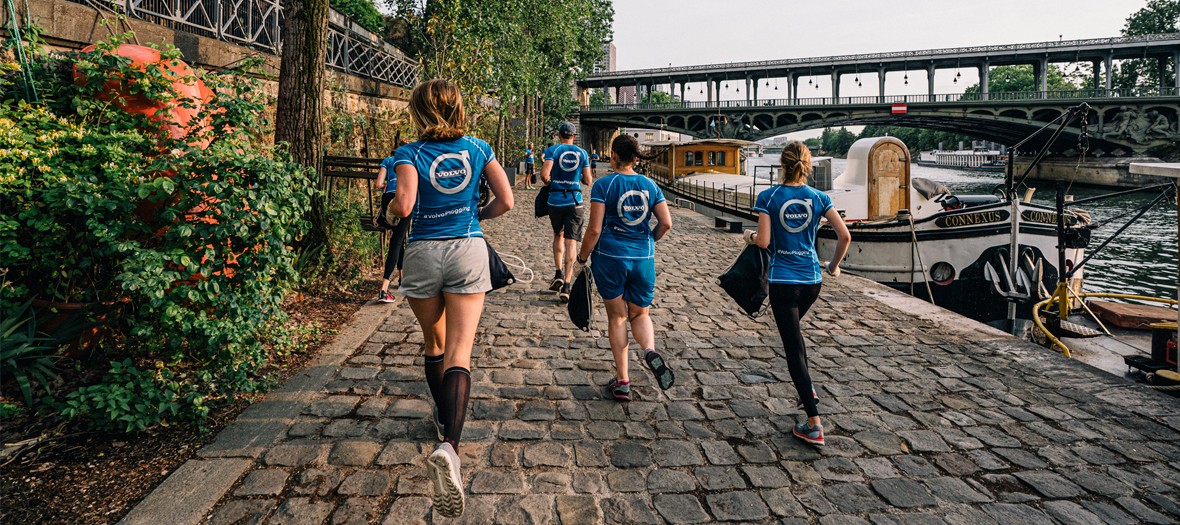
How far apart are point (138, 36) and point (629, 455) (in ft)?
21.9

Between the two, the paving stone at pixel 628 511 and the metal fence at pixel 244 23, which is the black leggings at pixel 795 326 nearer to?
the paving stone at pixel 628 511

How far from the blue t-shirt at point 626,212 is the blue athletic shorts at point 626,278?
4 cm

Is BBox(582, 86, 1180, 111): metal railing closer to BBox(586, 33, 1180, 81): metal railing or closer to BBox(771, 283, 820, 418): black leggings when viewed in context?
BBox(586, 33, 1180, 81): metal railing

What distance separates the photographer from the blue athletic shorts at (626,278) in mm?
4223

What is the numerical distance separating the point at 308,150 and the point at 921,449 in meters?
5.48

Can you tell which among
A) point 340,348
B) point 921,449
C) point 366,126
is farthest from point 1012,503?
point 366,126

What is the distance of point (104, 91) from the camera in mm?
3949

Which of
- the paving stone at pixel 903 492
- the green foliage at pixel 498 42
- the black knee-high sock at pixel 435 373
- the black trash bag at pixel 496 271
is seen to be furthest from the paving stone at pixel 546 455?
the green foliage at pixel 498 42

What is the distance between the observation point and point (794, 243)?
3.95 metres

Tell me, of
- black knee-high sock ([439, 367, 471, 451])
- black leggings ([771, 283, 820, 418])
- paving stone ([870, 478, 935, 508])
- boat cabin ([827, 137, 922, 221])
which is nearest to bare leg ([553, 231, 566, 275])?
black leggings ([771, 283, 820, 418])

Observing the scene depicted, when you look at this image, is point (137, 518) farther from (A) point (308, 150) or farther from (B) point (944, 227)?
(B) point (944, 227)

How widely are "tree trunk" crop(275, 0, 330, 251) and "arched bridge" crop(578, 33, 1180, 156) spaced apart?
55395 mm

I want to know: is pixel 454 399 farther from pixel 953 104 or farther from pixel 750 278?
pixel 953 104

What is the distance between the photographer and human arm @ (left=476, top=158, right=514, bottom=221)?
325 centimetres
